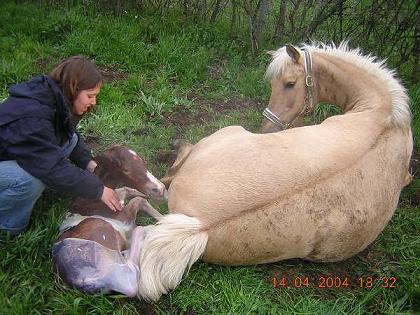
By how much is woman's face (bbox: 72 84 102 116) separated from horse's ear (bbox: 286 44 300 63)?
2109 mm

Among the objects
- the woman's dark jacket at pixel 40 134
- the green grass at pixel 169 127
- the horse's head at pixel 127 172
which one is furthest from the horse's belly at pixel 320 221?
the woman's dark jacket at pixel 40 134

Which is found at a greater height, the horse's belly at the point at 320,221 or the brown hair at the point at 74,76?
the brown hair at the point at 74,76

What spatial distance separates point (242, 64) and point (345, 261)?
3622 millimetres

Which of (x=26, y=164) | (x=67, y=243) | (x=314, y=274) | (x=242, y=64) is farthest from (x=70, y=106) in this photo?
(x=242, y=64)

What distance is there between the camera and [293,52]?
14.3 feet

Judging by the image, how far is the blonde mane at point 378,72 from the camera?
3.88 metres

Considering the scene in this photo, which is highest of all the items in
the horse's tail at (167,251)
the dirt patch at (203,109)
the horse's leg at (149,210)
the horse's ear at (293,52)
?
the horse's ear at (293,52)

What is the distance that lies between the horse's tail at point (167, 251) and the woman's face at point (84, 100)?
956mm

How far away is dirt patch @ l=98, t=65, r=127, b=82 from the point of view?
5559 mm

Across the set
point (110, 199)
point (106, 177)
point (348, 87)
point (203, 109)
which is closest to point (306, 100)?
point (348, 87)

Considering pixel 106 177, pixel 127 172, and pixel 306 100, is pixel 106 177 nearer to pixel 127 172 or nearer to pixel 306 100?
pixel 127 172

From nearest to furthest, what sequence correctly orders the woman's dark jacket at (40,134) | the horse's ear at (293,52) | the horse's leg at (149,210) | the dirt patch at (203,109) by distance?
the woman's dark jacket at (40,134)
the horse's leg at (149,210)
the horse's ear at (293,52)
the dirt patch at (203,109)
